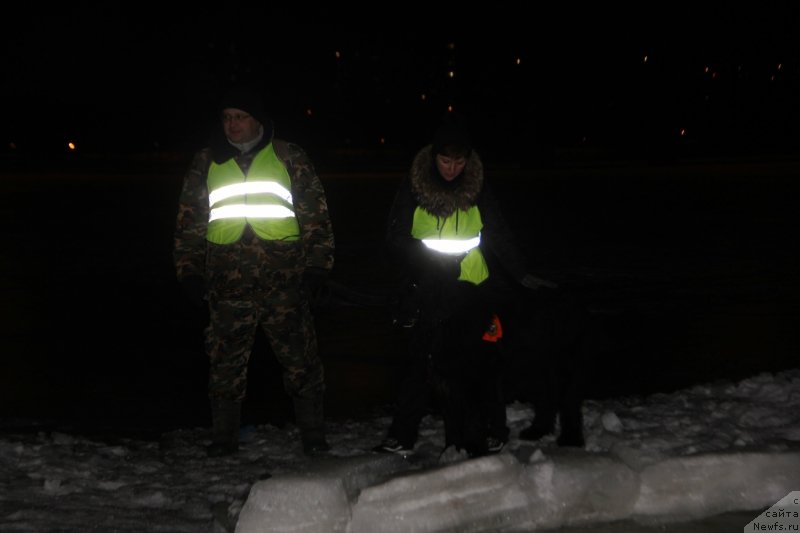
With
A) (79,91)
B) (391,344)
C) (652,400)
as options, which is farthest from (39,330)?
(79,91)

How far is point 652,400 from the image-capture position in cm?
657

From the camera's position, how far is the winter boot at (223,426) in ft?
17.7

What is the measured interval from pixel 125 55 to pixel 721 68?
104 feet

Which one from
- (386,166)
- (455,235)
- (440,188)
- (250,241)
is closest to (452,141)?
(440,188)

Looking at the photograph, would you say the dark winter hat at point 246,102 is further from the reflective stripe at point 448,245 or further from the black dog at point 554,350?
the black dog at point 554,350

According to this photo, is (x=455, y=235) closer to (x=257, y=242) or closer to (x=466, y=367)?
(x=466, y=367)

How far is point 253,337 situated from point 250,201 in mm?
Result: 690

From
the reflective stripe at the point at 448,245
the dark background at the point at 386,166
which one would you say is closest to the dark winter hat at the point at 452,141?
the reflective stripe at the point at 448,245

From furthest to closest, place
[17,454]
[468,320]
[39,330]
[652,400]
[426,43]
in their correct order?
[426,43] < [39,330] < [652,400] < [17,454] < [468,320]

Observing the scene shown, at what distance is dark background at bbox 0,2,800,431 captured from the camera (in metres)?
8.23

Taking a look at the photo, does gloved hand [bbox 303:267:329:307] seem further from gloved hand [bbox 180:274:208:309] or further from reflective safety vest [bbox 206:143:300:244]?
gloved hand [bbox 180:274:208:309]

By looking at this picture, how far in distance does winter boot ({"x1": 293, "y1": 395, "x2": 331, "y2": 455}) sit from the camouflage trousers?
6 cm

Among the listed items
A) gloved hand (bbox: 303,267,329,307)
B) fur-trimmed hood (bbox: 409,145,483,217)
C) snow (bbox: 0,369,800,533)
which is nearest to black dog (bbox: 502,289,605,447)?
snow (bbox: 0,369,800,533)

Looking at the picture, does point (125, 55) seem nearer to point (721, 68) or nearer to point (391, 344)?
point (721, 68)
